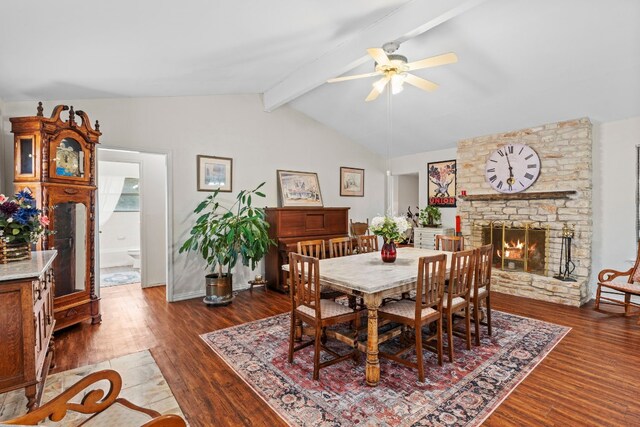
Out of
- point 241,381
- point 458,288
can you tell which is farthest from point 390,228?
point 241,381

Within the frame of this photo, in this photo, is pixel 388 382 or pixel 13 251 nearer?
pixel 13 251

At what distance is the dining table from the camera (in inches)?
94.6

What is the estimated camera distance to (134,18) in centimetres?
227

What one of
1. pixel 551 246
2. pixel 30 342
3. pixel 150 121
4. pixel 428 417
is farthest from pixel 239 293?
pixel 551 246

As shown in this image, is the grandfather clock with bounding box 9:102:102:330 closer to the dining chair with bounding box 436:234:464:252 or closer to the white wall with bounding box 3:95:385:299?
the white wall with bounding box 3:95:385:299

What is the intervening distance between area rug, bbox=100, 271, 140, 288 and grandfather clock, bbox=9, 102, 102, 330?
7.03 ft

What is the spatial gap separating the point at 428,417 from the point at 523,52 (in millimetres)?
3627

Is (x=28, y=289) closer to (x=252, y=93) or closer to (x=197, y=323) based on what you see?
(x=197, y=323)

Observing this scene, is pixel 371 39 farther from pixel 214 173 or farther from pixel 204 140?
pixel 214 173

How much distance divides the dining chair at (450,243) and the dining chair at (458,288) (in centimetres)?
102

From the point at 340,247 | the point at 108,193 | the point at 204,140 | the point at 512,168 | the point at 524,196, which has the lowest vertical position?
the point at 340,247

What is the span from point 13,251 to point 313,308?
2.20 m

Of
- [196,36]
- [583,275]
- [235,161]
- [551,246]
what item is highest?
[196,36]

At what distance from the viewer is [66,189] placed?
3330 millimetres
